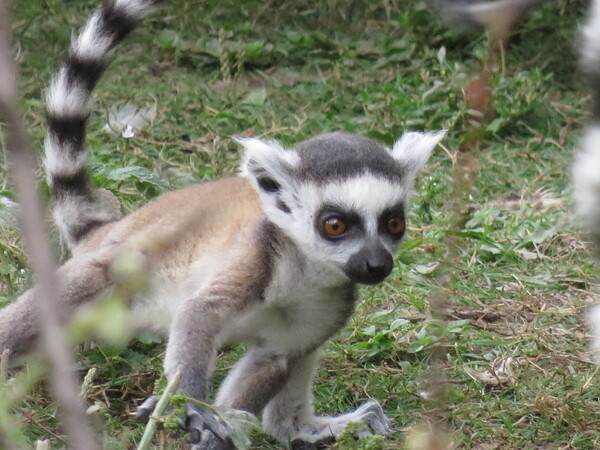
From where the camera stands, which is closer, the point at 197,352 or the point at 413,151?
the point at 197,352

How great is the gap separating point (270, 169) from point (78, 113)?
2.92 ft

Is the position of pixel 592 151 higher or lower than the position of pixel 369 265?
higher

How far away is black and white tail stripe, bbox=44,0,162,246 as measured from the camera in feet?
12.1

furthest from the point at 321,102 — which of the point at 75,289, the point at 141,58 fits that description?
the point at 75,289

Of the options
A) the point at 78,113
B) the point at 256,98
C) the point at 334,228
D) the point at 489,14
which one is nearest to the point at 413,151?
the point at 334,228

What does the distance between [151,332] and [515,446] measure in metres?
1.36

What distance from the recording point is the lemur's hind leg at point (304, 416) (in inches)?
130

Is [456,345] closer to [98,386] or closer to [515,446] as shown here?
[515,446]

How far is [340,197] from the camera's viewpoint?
321 centimetres

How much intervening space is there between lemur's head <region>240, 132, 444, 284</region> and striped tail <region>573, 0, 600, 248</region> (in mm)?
907

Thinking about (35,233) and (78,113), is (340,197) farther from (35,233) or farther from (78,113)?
(35,233)

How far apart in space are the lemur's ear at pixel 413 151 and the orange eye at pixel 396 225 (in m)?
0.24

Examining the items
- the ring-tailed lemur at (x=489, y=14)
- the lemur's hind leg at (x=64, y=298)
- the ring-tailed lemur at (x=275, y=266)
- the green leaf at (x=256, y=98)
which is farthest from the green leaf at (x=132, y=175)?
the ring-tailed lemur at (x=489, y=14)

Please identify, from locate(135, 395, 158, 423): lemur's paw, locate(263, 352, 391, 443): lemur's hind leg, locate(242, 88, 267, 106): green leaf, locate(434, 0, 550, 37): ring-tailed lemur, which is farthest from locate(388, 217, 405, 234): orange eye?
locate(242, 88, 267, 106): green leaf
